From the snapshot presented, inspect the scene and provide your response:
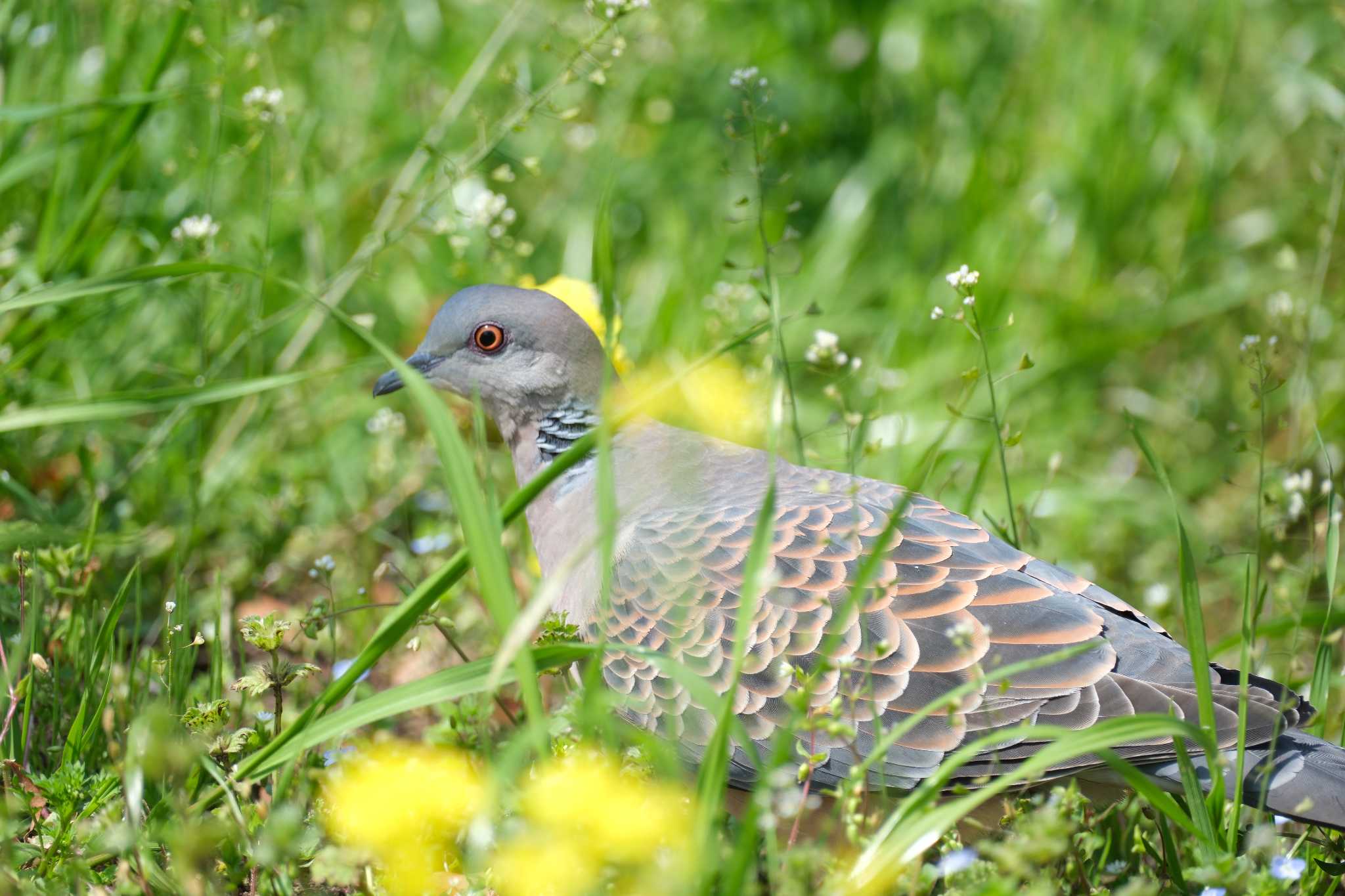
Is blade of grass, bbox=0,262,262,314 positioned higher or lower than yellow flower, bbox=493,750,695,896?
higher

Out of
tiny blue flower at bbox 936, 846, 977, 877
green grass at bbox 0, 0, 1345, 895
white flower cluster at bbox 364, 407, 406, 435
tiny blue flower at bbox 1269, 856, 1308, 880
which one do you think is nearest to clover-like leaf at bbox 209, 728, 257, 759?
green grass at bbox 0, 0, 1345, 895

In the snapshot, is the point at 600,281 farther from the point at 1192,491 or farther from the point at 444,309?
the point at 1192,491

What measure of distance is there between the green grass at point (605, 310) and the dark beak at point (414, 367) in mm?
295

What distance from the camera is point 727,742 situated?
2.03 meters

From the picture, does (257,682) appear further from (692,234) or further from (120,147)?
(692,234)

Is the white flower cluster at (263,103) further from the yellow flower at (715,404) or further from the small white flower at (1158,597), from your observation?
the small white flower at (1158,597)

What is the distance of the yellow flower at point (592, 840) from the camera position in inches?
74.2

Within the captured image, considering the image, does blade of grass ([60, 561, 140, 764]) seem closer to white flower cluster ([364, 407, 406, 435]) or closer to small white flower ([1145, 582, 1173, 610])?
white flower cluster ([364, 407, 406, 435])

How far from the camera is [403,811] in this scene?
6.97ft

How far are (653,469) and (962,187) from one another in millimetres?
3017

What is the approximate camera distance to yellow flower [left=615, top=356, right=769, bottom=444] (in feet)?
12.1

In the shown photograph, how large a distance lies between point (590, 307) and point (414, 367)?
59cm

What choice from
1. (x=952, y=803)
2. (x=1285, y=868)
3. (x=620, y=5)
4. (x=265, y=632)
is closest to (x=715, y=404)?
(x=620, y=5)

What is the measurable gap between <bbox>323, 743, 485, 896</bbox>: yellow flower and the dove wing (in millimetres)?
451
